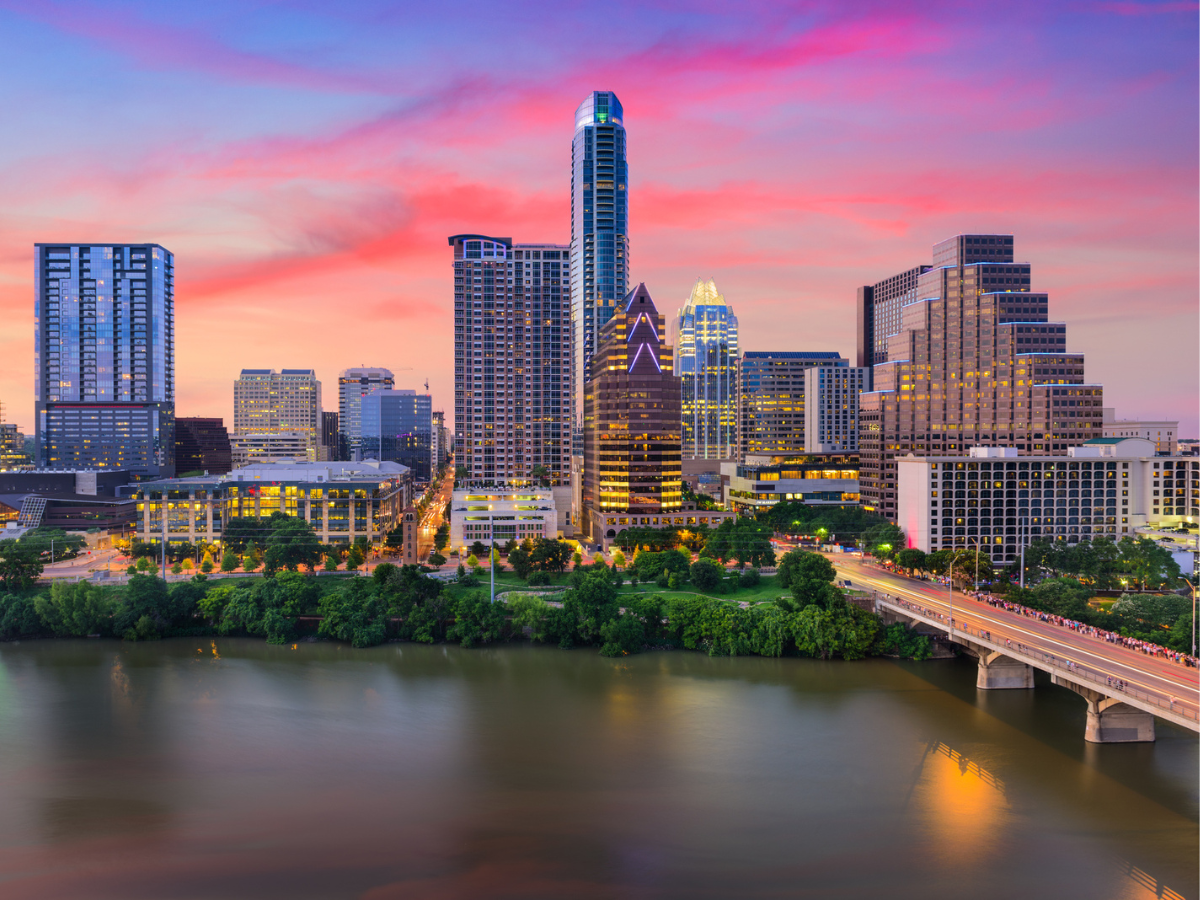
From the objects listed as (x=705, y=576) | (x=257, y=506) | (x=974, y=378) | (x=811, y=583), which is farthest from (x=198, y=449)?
(x=811, y=583)

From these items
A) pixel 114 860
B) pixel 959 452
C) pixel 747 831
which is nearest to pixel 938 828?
pixel 747 831

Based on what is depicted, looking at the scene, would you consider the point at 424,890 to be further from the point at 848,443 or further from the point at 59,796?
the point at 848,443

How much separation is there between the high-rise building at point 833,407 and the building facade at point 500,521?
316 feet

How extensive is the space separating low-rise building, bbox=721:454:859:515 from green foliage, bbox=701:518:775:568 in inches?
1494

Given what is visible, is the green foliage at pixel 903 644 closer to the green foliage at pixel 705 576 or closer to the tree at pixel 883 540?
the green foliage at pixel 705 576

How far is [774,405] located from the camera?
18962 cm

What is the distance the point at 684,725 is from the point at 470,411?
314 ft

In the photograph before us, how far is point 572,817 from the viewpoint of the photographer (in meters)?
32.2

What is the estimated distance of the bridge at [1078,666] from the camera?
3462 cm

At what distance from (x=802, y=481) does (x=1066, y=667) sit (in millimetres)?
89670

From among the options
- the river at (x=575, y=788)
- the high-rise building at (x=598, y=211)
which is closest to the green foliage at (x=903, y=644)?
the river at (x=575, y=788)

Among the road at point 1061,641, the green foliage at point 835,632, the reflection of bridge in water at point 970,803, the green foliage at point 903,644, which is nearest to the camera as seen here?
the reflection of bridge in water at point 970,803

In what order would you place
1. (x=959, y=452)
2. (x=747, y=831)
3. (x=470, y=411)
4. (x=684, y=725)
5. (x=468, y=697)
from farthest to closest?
(x=470, y=411) → (x=959, y=452) → (x=468, y=697) → (x=684, y=725) → (x=747, y=831)

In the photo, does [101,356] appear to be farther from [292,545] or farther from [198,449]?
[292,545]
